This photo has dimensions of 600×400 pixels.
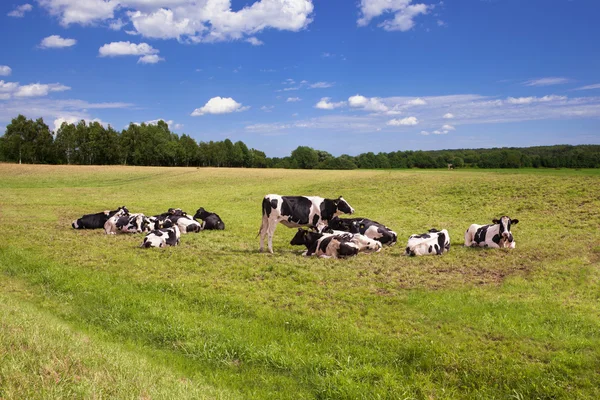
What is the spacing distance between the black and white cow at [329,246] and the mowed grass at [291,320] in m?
0.58

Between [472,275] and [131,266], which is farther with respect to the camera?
[131,266]

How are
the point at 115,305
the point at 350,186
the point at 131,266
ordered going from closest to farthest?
the point at 115,305 → the point at 131,266 → the point at 350,186

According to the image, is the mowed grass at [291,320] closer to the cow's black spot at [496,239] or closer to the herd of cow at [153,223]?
the cow's black spot at [496,239]

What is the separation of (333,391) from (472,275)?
6.67 meters

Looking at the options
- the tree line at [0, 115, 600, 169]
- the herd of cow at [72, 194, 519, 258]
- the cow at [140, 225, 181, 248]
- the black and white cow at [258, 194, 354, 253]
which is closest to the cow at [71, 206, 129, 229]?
the herd of cow at [72, 194, 519, 258]

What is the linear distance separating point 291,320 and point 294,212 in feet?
22.2

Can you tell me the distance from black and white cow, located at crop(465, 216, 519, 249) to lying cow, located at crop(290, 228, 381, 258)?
3.56m

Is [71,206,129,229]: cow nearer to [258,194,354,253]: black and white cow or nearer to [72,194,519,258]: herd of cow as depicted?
[72,194,519,258]: herd of cow

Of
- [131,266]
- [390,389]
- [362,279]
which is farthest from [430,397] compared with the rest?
[131,266]

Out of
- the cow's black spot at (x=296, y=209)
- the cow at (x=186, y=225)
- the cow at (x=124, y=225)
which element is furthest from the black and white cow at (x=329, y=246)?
the cow at (x=124, y=225)

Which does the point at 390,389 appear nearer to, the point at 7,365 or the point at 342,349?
the point at 342,349

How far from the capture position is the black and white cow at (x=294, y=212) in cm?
1409

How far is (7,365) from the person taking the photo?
4715 millimetres

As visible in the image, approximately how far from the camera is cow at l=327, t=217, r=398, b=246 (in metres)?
15.1
